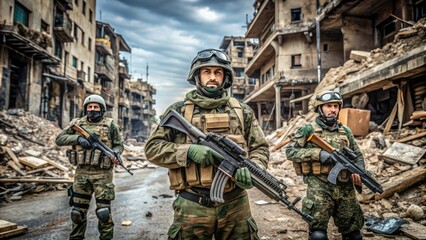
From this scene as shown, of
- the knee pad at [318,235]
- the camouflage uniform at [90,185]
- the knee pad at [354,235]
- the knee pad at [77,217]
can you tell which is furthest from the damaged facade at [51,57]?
the knee pad at [354,235]

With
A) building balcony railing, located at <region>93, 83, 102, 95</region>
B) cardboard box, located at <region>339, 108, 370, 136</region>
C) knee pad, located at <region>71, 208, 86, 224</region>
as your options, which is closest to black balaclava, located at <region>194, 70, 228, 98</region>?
knee pad, located at <region>71, 208, 86, 224</region>

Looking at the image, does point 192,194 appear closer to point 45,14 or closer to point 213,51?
point 213,51

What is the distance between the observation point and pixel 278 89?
56.2 ft

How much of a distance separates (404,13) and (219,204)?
11.8 meters

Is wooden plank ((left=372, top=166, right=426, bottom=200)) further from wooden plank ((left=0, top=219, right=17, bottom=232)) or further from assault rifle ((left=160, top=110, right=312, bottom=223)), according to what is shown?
wooden plank ((left=0, top=219, right=17, bottom=232))

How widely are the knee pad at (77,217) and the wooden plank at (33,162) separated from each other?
554 cm

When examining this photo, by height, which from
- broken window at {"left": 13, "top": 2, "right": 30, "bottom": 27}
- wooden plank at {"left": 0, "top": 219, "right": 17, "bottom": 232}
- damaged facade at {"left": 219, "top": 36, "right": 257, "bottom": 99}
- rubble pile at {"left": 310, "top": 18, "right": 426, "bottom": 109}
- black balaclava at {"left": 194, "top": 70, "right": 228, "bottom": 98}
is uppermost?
damaged facade at {"left": 219, "top": 36, "right": 257, "bottom": 99}

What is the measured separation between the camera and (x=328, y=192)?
→ 287cm

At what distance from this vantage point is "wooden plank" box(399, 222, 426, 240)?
3223 mm

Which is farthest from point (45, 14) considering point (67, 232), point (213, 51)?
point (213, 51)

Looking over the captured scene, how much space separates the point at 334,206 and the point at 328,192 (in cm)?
18

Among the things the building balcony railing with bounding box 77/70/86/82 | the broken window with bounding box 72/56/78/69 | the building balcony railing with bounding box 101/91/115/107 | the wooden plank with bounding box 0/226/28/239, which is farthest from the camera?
the building balcony railing with bounding box 101/91/115/107

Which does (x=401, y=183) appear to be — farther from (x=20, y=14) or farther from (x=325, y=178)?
(x=20, y=14)

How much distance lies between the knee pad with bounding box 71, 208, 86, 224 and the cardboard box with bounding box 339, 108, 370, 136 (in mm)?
7400
